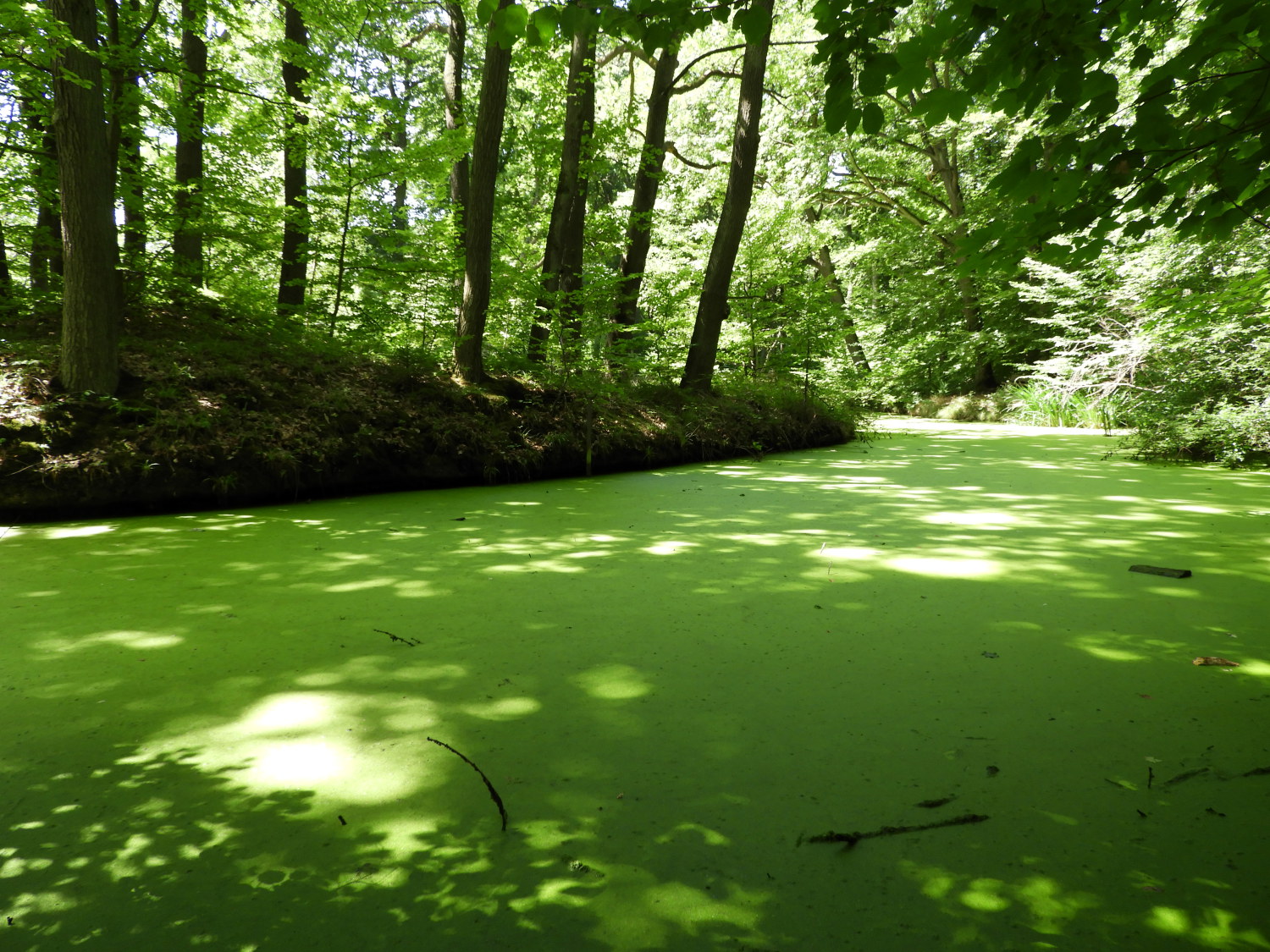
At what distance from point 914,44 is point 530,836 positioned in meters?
1.65

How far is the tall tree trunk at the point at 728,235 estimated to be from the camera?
264 inches

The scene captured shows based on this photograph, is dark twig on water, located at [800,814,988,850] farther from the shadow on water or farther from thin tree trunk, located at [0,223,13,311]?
thin tree trunk, located at [0,223,13,311]

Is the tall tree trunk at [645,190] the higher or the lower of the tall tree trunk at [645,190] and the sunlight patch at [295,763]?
the higher

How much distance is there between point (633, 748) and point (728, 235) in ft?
21.2

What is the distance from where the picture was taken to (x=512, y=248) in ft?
28.6

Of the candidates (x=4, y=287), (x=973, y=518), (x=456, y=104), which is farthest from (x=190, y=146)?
(x=973, y=518)

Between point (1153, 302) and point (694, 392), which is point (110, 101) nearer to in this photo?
point (694, 392)

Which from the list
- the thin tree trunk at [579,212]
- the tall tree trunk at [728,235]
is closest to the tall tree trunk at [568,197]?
the thin tree trunk at [579,212]

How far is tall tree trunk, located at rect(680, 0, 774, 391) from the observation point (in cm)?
671

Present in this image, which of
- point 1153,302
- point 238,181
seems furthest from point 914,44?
point 238,181

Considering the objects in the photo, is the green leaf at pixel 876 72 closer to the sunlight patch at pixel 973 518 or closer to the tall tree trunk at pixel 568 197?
the sunlight patch at pixel 973 518

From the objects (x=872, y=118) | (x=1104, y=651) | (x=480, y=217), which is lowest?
(x=1104, y=651)

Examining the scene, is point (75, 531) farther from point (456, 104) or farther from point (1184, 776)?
point (456, 104)

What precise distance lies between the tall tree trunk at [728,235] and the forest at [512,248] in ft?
0.11
